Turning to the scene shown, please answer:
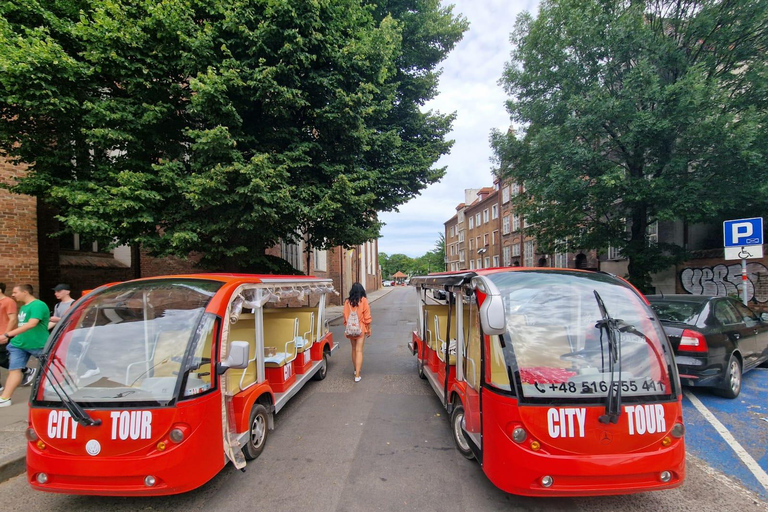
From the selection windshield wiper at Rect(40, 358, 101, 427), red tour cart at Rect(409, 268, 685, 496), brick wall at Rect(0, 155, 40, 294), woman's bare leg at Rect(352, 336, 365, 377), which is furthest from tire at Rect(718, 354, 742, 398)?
brick wall at Rect(0, 155, 40, 294)

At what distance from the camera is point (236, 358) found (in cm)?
292

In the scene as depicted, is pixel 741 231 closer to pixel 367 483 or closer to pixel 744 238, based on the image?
pixel 744 238

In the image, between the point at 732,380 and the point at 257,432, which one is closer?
the point at 257,432

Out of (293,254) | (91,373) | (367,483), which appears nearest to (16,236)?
(91,373)

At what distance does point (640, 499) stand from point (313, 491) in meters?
2.80

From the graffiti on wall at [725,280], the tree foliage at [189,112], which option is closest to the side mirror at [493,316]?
the tree foliage at [189,112]

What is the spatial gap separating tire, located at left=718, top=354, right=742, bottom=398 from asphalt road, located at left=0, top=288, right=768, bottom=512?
7.22ft

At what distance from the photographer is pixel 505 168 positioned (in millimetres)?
13164

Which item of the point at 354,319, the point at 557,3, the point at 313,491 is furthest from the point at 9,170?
the point at 557,3

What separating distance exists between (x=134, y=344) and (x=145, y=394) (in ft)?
1.82

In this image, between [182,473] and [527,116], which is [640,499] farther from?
[527,116]

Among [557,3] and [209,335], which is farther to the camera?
[557,3]

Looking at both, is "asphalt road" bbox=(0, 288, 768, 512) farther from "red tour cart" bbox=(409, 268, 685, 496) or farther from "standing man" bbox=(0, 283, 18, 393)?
"standing man" bbox=(0, 283, 18, 393)

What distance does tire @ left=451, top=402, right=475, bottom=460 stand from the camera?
11.7 feet
